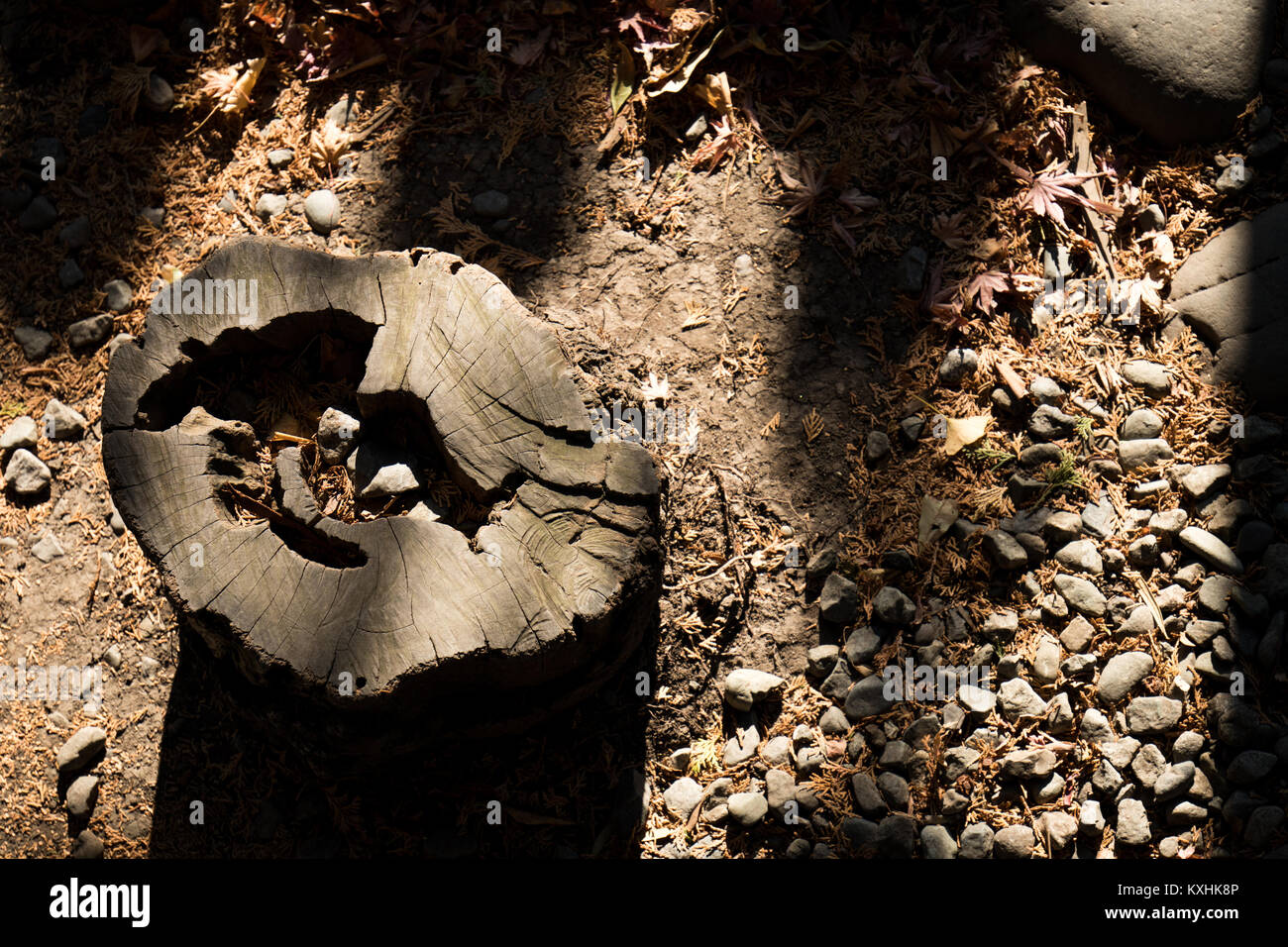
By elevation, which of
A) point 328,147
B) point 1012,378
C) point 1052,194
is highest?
point 328,147

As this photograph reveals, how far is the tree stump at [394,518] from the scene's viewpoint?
239 centimetres

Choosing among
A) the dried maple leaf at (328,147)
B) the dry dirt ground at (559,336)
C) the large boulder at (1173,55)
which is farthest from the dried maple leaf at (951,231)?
the dried maple leaf at (328,147)

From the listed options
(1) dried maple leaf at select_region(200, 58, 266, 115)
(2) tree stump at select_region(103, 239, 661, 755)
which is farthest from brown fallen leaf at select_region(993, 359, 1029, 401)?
(1) dried maple leaf at select_region(200, 58, 266, 115)

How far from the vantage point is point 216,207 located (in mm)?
3736

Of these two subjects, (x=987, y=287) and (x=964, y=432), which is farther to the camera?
(x=987, y=287)

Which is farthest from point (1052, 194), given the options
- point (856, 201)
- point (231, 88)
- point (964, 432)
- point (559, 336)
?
point (231, 88)

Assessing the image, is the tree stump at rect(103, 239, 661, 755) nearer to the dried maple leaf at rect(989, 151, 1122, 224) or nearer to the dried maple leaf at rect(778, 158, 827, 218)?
the dried maple leaf at rect(778, 158, 827, 218)

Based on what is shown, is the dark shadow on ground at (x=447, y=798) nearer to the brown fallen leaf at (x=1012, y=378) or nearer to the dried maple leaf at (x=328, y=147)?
the brown fallen leaf at (x=1012, y=378)

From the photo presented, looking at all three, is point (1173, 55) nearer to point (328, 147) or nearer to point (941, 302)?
point (941, 302)

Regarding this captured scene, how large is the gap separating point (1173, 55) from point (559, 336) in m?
2.58

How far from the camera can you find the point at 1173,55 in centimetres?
350
